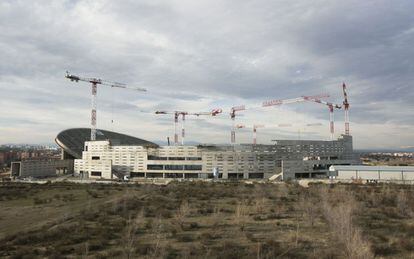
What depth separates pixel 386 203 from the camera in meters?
39.5

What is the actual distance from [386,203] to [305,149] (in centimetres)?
8441

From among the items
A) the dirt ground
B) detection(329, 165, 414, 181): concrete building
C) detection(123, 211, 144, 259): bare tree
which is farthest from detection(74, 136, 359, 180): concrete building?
detection(123, 211, 144, 259): bare tree

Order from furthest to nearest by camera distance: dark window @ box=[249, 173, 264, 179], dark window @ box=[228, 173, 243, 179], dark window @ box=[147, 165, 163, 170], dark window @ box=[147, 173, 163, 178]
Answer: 1. dark window @ box=[147, 173, 163, 178]
2. dark window @ box=[147, 165, 163, 170]
3. dark window @ box=[249, 173, 264, 179]
4. dark window @ box=[228, 173, 243, 179]

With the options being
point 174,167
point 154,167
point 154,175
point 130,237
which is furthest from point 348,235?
point 154,175

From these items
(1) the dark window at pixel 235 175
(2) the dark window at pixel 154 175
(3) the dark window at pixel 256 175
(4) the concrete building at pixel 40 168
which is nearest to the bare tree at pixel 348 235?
(1) the dark window at pixel 235 175

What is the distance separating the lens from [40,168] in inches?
4729

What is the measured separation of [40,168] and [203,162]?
54580mm

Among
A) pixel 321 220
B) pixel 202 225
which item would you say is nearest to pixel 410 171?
pixel 321 220

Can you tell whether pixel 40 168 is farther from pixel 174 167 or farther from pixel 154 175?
pixel 174 167

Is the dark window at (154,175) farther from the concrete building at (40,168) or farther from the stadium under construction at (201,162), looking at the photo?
→ the concrete building at (40,168)

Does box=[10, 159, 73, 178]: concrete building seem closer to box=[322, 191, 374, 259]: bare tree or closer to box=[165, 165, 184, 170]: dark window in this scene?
box=[165, 165, 184, 170]: dark window

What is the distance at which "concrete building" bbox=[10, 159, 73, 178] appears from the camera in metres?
112

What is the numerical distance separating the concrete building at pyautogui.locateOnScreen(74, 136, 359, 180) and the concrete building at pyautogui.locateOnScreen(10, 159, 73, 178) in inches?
562

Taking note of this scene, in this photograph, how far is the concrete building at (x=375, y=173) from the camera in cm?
8288
